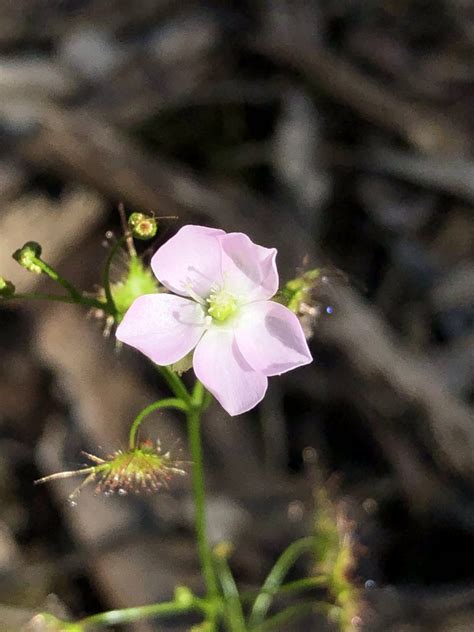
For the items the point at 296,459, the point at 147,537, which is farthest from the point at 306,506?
the point at 147,537

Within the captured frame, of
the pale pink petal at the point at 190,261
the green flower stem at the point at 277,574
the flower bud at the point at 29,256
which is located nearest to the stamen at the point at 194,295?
the pale pink petal at the point at 190,261

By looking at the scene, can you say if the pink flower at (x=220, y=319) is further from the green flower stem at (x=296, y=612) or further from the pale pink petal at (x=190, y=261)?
the green flower stem at (x=296, y=612)

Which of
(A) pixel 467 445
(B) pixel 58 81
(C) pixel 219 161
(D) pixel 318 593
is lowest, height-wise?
(D) pixel 318 593

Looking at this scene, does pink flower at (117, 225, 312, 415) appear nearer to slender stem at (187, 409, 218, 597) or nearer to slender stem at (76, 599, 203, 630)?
slender stem at (187, 409, 218, 597)

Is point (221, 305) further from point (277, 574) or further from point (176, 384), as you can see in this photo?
point (277, 574)

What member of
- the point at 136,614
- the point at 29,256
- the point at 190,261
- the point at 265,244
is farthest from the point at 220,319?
the point at 265,244

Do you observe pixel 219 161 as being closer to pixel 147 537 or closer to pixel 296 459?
pixel 296 459
